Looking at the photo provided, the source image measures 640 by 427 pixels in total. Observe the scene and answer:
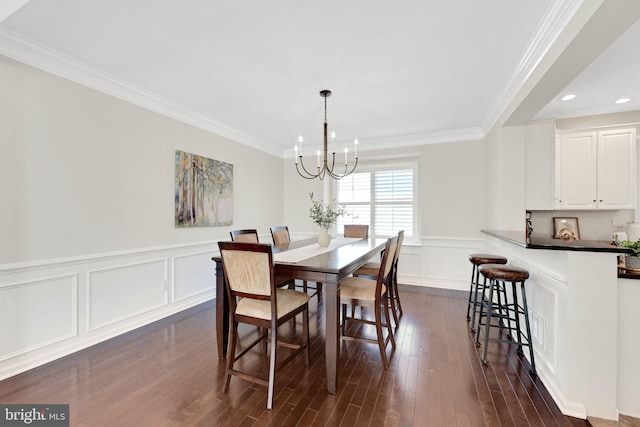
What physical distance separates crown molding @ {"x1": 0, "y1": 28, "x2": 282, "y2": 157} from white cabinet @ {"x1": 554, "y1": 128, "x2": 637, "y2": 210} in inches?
185

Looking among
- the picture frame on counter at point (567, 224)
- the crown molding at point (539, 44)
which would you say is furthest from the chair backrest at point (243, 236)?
the picture frame on counter at point (567, 224)

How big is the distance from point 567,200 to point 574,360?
258cm

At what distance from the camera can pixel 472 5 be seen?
168 cm

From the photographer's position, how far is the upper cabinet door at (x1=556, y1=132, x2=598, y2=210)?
336 centimetres

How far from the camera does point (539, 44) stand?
1.97 m

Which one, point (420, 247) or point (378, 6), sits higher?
point (378, 6)

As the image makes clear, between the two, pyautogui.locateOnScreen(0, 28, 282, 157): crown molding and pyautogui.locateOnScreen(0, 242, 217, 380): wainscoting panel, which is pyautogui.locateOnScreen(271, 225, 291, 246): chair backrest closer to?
pyautogui.locateOnScreen(0, 242, 217, 380): wainscoting panel

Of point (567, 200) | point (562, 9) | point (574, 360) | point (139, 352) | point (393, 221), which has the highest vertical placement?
point (562, 9)

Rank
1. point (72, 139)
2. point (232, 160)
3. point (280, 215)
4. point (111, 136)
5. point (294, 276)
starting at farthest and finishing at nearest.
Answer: point (280, 215)
point (232, 160)
point (111, 136)
point (72, 139)
point (294, 276)

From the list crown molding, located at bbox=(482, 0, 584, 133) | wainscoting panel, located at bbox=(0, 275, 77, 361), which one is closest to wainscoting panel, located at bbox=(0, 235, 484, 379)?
wainscoting panel, located at bbox=(0, 275, 77, 361)

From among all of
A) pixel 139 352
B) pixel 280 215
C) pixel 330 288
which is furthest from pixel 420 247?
pixel 139 352

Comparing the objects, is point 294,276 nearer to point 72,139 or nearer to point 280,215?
point 72,139

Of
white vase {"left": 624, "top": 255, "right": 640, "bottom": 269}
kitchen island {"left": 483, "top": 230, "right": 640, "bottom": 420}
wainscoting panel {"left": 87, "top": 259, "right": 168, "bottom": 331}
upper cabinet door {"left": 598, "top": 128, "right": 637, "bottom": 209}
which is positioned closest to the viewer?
kitchen island {"left": 483, "top": 230, "right": 640, "bottom": 420}

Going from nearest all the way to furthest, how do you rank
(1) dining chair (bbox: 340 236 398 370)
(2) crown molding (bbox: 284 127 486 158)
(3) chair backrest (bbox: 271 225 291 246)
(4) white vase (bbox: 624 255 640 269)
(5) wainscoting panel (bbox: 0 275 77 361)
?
(4) white vase (bbox: 624 255 640 269)
(5) wainscoting panel (bbox: 0 275 77 361)
(1) dining chair (bbox: 340 236 398 370)
(3) chair backrest (bbox: 271 225 291 246)
(2) crown molding (bbox: 284 127 486 158)
